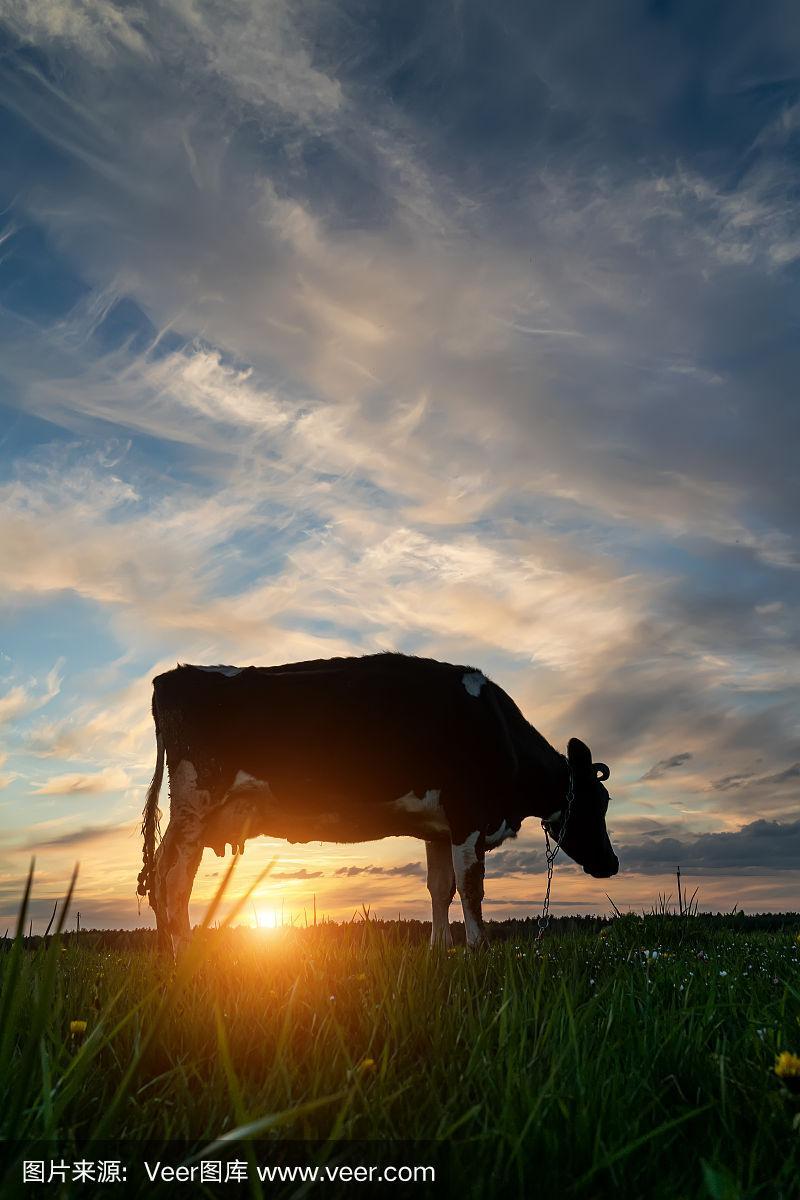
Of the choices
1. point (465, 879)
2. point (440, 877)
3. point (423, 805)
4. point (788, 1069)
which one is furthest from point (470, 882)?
point (788, 1069)

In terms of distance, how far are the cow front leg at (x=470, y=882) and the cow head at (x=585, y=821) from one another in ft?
9.50

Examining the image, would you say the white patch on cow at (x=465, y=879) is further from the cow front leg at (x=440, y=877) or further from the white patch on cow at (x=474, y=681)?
the white patch on cow at (x=474, y=681)

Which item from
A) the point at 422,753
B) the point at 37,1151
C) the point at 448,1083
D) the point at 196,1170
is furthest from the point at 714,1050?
the point at 422,753

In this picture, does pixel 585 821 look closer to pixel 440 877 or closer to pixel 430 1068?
pixel 440 877

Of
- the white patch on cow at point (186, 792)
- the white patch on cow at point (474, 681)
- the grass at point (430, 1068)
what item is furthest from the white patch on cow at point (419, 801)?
the grass at point (430, 1068)

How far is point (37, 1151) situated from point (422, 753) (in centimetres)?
982

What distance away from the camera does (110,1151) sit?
2533 millimetres

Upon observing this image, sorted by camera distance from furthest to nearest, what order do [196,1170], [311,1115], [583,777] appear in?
[583,777], [311,1115], [196,1170]

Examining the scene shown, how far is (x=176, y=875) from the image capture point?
1168 centimetres

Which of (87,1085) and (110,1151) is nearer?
(110,1151)

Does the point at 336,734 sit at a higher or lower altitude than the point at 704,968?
higher

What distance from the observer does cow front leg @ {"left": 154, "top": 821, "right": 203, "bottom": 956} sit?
11508mm

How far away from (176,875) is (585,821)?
20.4 feet

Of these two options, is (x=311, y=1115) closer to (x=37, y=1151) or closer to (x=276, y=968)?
(x=37, y=1151)
